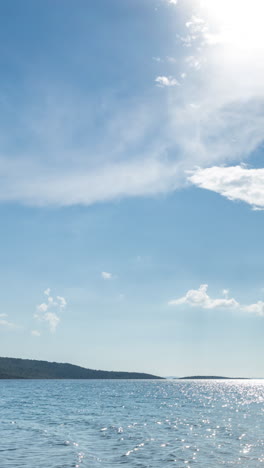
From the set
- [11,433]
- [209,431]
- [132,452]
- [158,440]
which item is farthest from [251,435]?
[11,433]

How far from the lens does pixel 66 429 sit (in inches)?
2029

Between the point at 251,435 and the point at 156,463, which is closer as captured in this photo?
the point at 156,463

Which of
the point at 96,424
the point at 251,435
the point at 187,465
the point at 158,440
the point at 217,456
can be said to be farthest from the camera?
the point at 96,424

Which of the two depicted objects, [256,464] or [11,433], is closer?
[256,464]

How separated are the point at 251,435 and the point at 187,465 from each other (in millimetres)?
19761

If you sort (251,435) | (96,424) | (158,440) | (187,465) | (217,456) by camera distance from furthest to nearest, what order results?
1. (96,424)
2. (251,435)
3. (158,440)
4. (217,456)
5. (187,465)

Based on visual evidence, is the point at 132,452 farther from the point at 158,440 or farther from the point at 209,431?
the point at 209,431

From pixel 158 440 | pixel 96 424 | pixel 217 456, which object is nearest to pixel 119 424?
pixel 96 424

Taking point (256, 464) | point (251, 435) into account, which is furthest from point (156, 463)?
point (251, 435)

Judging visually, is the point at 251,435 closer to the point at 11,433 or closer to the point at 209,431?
the point at 209,431

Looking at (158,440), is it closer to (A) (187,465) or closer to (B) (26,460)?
(A) (187,465)

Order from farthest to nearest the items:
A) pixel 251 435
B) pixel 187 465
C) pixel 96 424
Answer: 1. pixel 96 424
2. pixel 251 435
3. pixel 187 465

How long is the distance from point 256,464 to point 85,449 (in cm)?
1455

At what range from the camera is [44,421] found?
2359 inches
